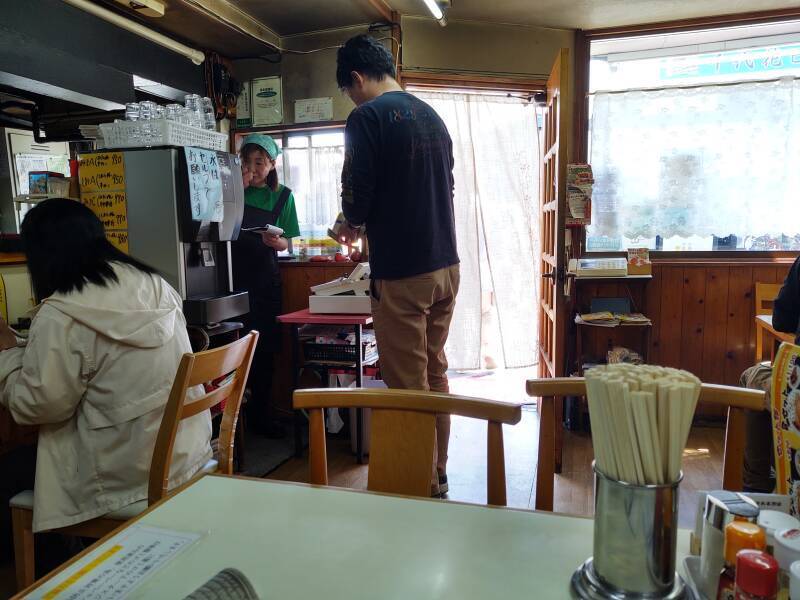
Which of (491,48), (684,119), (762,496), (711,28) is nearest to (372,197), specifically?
(762,496)

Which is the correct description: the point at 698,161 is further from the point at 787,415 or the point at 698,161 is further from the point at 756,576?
the point at 756,576

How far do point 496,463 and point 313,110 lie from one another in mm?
2866

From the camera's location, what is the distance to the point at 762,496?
0.71 metres

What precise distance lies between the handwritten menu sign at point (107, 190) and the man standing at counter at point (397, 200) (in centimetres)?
105

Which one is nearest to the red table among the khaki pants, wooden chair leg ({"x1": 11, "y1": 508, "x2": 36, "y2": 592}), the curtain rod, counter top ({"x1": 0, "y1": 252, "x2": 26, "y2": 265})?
the khaki pants

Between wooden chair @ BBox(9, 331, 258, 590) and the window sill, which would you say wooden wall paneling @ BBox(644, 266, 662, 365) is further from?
wooden chair @ BBox(9, 331, 258, 590)

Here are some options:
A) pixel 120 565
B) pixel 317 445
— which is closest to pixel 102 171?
pixel 317 445

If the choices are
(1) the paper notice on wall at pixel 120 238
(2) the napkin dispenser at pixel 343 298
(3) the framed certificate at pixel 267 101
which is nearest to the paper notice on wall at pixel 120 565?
(1) the paper notice on wall at pixel 120 238

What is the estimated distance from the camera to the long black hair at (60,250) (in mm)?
1468

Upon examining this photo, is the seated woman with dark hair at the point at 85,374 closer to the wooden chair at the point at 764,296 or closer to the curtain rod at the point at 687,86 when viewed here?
the curtain rod at the point at 687,86

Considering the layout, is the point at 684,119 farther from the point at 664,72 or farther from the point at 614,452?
the point at 614,452

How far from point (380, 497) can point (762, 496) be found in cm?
51

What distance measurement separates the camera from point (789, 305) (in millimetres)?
2176

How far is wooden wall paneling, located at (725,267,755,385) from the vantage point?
3.29m
